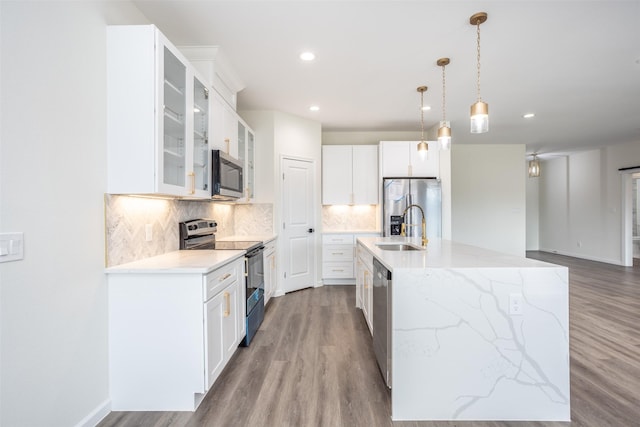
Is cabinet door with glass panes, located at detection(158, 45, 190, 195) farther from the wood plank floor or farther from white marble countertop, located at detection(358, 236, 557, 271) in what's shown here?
white marble countertop, located at detection(358, 236, 557, 271)

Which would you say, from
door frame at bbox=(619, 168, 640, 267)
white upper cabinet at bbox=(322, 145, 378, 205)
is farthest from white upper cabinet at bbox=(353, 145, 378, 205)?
door frame at bbox=(619, 168, 640, 267)

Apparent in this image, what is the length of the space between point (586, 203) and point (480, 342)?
25.3 feet

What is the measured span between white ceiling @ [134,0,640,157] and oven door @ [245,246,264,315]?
6.21 feet

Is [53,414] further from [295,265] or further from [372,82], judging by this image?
[372,82]

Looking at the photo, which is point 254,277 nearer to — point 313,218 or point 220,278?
point 220,278

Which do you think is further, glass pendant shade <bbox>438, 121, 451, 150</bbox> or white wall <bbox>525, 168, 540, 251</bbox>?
white wall <bbox>525, 168, 540, 251</bbox>

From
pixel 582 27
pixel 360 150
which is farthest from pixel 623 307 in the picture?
pixel 360 150

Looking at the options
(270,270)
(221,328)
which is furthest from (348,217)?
(221,328)

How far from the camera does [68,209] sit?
1.49 m

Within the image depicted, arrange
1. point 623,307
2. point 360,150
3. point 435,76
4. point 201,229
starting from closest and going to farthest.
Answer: point 201,229, point 435,76, point 623,307, point 360,150

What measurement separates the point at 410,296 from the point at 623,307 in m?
3.67

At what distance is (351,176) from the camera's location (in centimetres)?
493

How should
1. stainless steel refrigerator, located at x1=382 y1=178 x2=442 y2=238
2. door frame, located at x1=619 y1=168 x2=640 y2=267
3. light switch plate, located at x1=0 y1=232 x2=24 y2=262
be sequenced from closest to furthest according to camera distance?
light switch plate, located at x1=0 y1=232 x2=24 y2=262
stainless steel refrigerator, located at x1=382 y1=178 x2=442 y2=238
door frame, located at x1=619 y1=168 x2=640 y2=267

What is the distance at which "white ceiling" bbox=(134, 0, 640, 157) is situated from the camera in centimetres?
209
